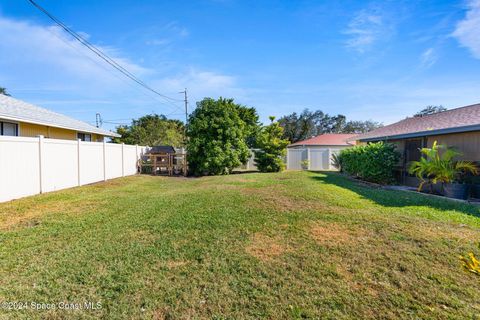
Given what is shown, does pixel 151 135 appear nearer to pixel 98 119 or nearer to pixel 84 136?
pixel 98 119

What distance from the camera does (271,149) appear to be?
16297 mm

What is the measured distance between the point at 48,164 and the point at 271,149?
11.8m

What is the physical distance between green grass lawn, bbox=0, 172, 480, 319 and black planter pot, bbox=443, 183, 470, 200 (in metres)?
2.57

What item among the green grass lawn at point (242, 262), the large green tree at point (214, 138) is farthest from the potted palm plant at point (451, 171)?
the large green tree at point (214, 138)

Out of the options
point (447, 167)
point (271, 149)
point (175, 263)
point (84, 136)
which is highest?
point (84, 136)

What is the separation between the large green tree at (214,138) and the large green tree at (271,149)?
55.6 inches

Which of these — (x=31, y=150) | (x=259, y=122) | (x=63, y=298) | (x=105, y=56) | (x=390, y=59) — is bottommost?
(x=63, y=298)

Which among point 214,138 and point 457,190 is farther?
point 214,138

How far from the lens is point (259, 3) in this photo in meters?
8.96

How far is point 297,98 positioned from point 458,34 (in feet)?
45.4

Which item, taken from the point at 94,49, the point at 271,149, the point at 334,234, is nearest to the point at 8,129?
the point at 94,49

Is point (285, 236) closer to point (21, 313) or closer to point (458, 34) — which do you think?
point (21, 313)

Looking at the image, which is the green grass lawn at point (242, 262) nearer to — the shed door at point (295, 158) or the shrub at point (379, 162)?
the shrub at point (379, 162)

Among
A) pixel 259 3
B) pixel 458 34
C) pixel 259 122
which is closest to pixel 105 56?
pixel 259 3
